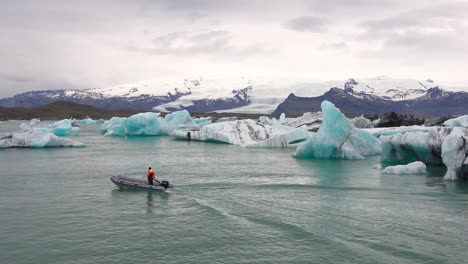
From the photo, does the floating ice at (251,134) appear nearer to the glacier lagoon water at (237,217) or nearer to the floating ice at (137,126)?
the floating ice at (137,126)

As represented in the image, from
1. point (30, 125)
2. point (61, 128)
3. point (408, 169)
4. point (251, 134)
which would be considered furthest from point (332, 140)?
point (30, 125)

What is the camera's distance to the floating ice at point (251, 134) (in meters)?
41.8

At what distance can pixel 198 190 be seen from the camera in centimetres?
2020

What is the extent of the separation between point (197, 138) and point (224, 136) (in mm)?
6399

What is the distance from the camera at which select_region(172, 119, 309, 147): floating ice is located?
4175 centimetres

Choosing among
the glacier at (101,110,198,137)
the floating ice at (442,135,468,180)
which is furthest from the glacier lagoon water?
the glacier at (101,110,198,137)

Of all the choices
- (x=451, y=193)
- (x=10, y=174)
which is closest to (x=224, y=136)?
(x=10, y=174)

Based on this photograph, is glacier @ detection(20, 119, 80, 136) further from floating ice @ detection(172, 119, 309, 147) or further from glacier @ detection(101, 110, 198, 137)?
floating ice @ detection(172, 119, 309, 147)

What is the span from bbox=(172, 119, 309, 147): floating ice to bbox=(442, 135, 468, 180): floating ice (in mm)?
19851

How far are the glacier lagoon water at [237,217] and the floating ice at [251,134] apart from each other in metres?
14.8

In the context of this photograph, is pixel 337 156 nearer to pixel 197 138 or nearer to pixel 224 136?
pixel 224 136

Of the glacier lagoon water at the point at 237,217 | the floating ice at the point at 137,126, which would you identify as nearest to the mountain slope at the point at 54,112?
the floating ice at the point at 137,126

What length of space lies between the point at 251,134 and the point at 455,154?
82.0 feet

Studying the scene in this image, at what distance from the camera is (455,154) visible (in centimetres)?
2166
